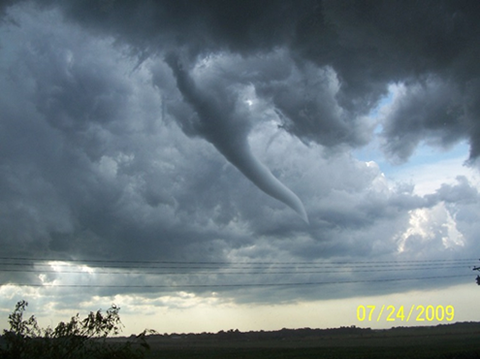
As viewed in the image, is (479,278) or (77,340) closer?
(77,340)

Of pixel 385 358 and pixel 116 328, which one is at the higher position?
pixel 116 328

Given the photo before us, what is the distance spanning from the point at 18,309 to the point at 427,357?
84841mm

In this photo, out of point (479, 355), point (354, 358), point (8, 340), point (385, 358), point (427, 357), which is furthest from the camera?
point (354, 358)

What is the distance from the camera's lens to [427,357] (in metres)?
80.5

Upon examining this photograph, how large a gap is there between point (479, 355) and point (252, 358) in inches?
2177

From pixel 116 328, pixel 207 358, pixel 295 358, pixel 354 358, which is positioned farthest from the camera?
pixel 207 358

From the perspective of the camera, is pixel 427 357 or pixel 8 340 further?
pixel 427 357

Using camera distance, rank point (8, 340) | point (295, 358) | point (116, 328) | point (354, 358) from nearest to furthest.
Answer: point (8, 340) → point (116, 328) → point (354, 358) → point (295, 358)

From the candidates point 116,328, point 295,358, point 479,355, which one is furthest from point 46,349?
point 295,358

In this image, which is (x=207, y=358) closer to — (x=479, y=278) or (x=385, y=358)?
(x=385, y=358)

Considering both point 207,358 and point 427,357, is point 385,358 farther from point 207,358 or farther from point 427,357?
point 207,358

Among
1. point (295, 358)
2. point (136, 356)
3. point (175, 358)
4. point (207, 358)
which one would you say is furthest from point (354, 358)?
point (136, 356)

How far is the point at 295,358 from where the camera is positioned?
347 feet

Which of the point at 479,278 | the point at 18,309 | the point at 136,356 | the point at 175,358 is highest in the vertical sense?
the point at 479,278
